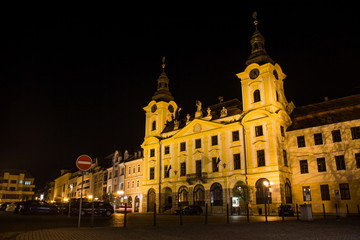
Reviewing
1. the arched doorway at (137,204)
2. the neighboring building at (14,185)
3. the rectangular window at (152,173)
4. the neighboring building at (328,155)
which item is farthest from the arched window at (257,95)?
the neighboring building at (14,185)

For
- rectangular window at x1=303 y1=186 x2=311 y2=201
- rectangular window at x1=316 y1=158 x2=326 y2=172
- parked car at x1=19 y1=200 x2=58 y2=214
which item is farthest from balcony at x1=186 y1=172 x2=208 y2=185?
parked car at x1=19 y1=200 x2=58 y2=214

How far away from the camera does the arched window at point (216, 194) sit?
43562mm

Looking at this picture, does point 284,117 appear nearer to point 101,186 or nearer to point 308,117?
point 308,117

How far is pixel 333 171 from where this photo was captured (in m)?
37.3

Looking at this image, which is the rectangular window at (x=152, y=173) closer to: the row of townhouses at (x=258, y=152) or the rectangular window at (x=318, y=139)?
the row of townhouses at (x=258, y=152)

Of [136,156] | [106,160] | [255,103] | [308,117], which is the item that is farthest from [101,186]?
[308,117]

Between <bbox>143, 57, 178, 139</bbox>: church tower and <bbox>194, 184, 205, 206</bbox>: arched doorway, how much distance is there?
13.5m

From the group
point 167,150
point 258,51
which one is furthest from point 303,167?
point 167,150

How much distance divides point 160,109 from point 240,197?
22735 mm

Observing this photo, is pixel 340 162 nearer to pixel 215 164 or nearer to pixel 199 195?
pixel 215 164

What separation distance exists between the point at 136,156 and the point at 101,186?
18.1 metres

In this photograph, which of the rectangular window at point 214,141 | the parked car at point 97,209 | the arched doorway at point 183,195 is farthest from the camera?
the arched doorway at point 183,195

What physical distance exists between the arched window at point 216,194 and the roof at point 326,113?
40.3 feet

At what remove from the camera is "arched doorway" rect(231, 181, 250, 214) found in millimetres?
39906
